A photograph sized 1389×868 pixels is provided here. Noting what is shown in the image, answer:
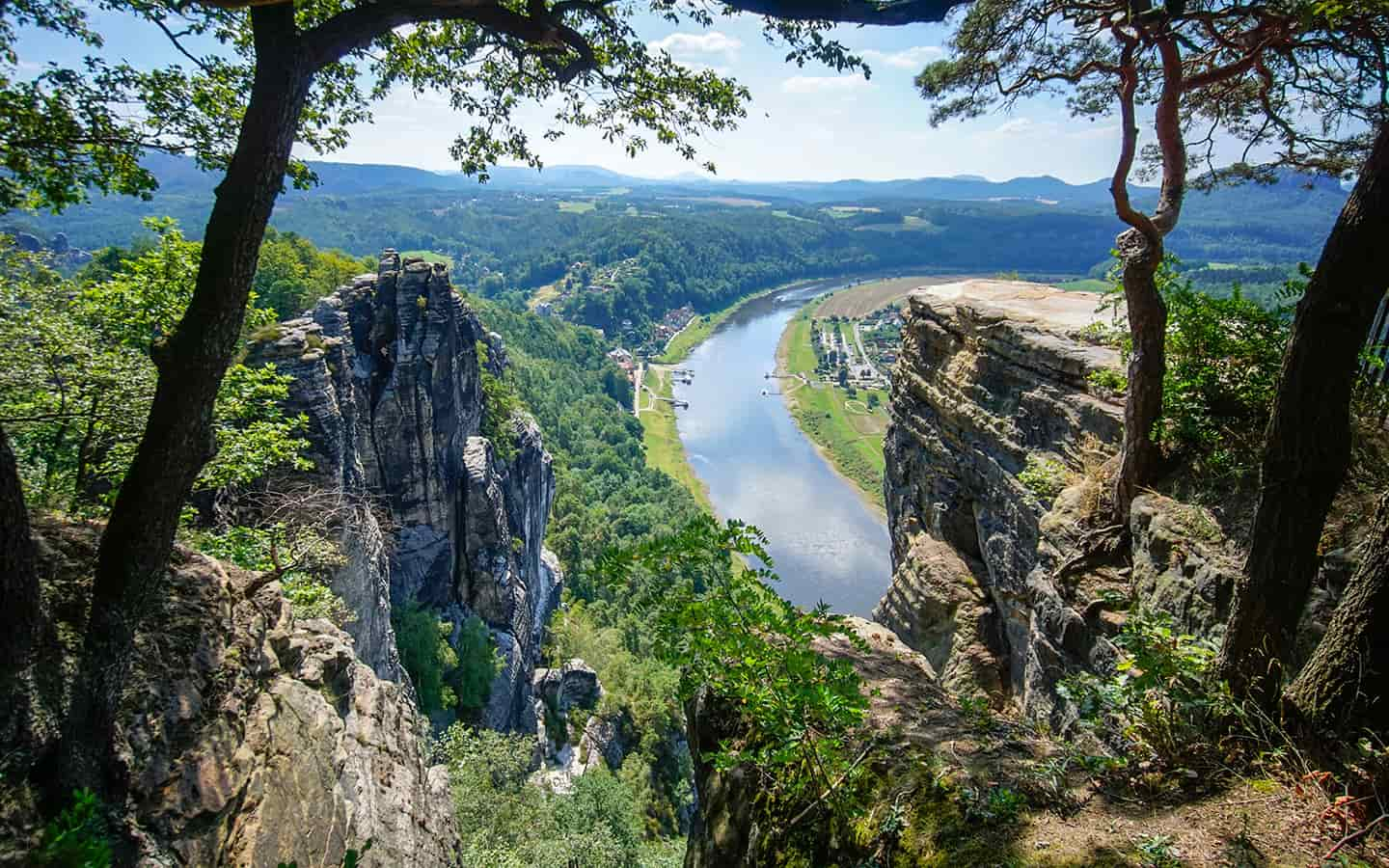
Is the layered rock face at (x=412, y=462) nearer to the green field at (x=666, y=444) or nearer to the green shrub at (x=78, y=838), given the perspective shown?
the green shrub at (x=78, y=838)

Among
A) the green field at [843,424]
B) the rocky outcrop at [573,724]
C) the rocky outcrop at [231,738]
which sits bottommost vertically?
the rocky outcrop at [573,724]

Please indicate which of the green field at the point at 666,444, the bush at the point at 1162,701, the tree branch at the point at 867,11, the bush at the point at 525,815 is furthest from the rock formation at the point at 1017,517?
the green field at the point at 666,444

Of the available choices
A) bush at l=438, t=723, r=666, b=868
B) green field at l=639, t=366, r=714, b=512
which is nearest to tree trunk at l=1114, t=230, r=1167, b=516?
bush at l=438, t=723, r=666, b=868

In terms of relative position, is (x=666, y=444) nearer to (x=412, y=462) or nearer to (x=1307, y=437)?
(x=412, y=462)

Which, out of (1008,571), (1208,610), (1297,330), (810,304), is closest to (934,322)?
(1008,571)

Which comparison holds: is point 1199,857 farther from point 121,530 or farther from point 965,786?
point 121,530

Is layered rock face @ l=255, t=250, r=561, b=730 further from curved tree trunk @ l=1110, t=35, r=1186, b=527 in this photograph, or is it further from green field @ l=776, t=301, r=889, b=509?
green field @ l=776, t=301, r=889, b=509
